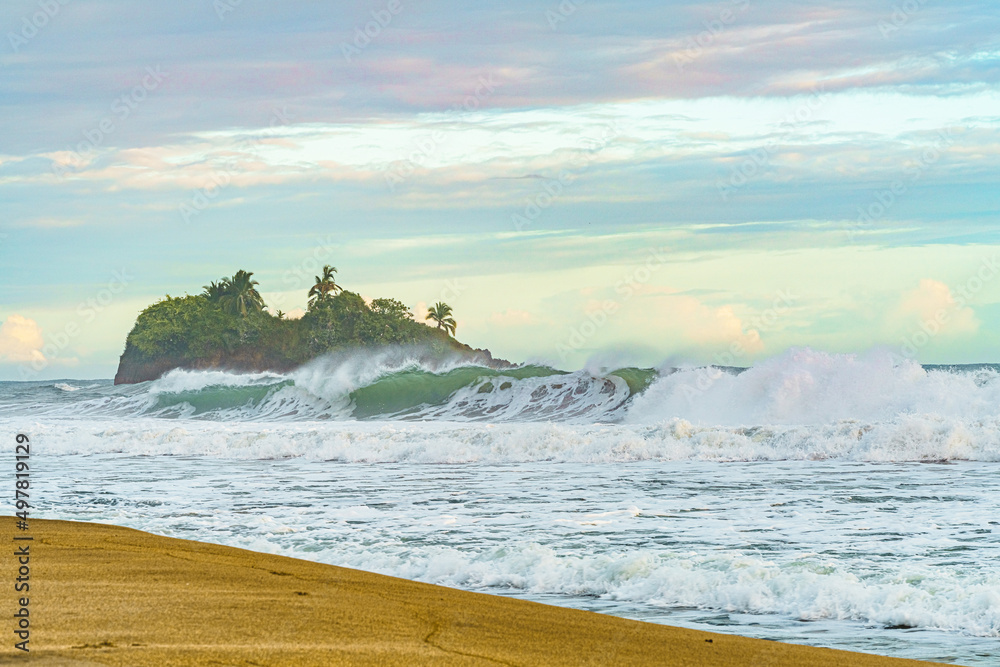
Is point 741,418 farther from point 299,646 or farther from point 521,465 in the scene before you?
point 299,646

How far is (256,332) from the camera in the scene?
262 ft

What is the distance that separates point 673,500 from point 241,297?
74.6 metres

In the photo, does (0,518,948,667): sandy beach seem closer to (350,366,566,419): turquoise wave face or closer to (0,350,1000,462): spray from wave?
(0,350,1000,462): spray from wave

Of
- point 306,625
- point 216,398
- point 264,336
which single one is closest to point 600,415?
point 216,398

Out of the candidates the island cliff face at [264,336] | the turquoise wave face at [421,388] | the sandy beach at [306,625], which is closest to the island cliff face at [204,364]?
the island cliff face at [264,336]

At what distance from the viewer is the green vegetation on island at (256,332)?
78500 millimetres

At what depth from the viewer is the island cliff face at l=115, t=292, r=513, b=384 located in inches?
3078

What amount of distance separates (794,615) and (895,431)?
12549 millimetres

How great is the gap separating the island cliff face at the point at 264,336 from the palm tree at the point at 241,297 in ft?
1.66

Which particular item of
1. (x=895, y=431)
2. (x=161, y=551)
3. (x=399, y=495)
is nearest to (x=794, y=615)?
(x=161, y=551)

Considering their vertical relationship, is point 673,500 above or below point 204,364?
below

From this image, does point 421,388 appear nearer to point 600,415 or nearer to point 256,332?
point 600,415

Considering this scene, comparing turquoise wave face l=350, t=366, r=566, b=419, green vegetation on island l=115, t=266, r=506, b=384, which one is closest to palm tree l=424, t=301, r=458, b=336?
green vegetation on island l=115, t=266, r=506, b=384

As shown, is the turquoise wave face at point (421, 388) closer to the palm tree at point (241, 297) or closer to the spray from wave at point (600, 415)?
the spray from wave at point (600, 415)
